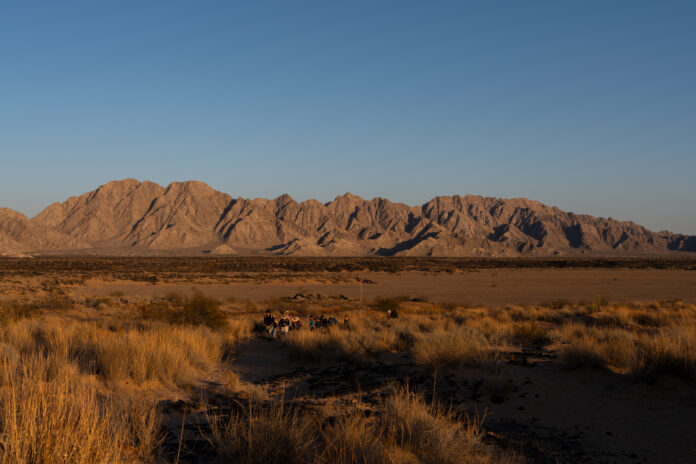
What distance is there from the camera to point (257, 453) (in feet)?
15.2

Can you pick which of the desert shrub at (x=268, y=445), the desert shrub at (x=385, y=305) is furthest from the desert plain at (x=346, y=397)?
the desert shrub at (x=385, y=305)

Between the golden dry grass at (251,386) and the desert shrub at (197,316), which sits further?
the desert shrub at (197,316)

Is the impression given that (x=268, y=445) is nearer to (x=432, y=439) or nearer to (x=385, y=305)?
(x=432, y=439)

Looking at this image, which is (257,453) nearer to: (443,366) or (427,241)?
(443,366)

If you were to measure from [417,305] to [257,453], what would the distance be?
23.9 meters

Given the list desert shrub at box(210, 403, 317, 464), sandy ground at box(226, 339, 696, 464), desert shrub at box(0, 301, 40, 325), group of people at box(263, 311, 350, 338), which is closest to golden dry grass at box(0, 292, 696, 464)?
desert shrub at box(210, 403, 317, 464)

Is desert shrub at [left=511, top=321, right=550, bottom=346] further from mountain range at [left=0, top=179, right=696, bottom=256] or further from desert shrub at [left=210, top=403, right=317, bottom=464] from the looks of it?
mountain range at [left=0, top=179, right=696, bottom=256]

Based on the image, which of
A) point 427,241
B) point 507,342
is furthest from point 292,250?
point 507,342

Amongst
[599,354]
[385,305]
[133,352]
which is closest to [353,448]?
[133,352]

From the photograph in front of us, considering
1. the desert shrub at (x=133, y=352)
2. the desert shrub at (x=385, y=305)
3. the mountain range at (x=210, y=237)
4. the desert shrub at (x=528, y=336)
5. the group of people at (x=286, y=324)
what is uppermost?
the mountain range at (x=210, y=237)

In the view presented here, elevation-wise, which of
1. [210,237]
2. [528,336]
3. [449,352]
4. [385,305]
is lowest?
[385,305]

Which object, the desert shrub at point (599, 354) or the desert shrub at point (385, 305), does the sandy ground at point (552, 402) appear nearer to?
the desert shrub at point (599, 354)

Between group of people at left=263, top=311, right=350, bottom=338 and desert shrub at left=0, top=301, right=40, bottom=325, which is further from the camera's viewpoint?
group of people at left=263, top=311, right=350, bottom=338

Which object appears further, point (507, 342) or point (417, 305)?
point (417, 305)
